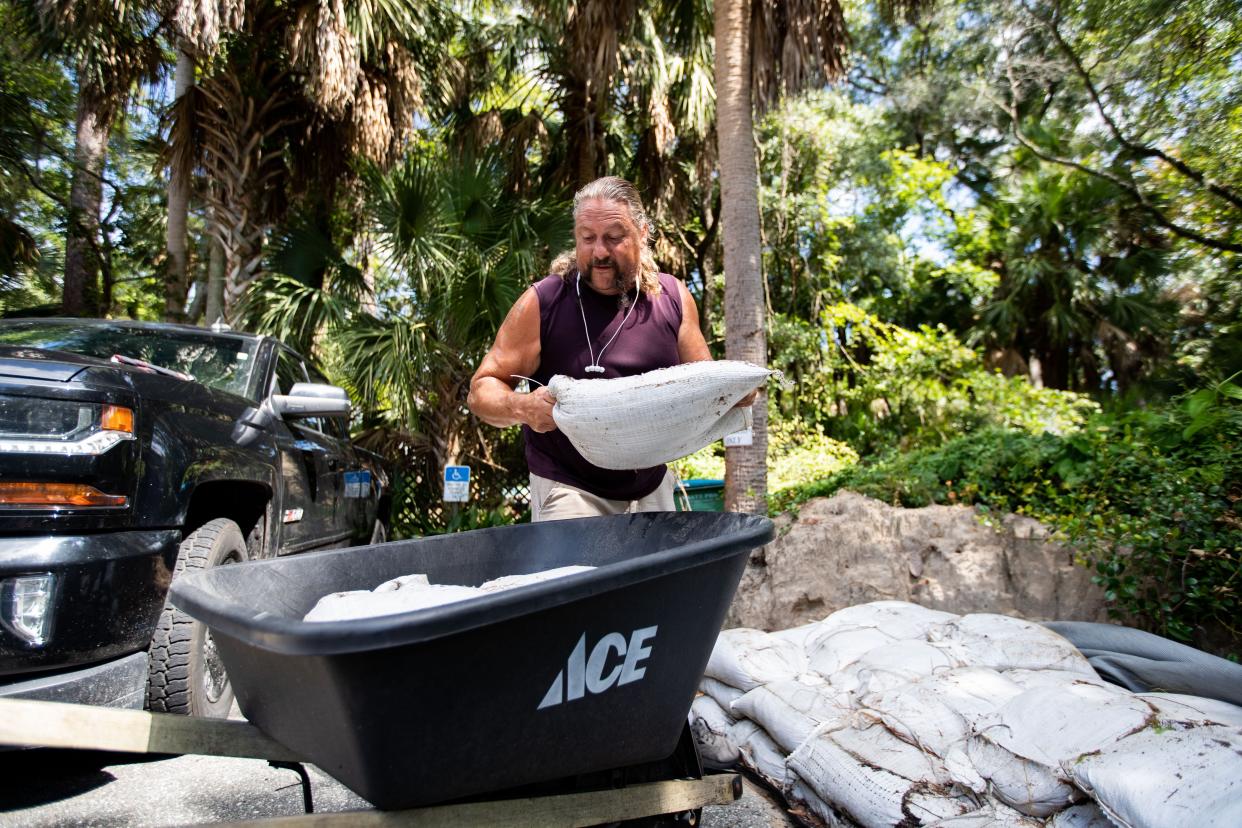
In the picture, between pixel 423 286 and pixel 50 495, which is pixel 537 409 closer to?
pixel 50 495

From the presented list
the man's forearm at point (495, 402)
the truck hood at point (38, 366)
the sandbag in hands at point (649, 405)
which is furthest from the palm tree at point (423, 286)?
the sandbag in hands at point (649, 405)

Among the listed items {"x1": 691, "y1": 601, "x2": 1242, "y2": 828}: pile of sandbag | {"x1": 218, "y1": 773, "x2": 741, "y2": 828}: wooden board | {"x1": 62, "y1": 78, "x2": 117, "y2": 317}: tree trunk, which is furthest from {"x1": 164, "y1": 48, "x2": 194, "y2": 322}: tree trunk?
{"x1": 218, "y1": 773, "x2": 741, "y2": 828}: wooden board

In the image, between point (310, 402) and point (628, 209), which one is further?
point (310, 402)

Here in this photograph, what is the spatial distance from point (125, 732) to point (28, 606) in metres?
1.03

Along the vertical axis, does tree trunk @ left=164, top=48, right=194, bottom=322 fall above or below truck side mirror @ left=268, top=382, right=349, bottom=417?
above

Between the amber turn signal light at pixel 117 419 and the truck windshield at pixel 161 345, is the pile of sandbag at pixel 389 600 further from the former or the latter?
the truck windshield at pixel 161 345

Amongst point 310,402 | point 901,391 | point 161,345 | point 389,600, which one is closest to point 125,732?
point 389,600

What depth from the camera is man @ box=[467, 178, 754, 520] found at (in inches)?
93.0

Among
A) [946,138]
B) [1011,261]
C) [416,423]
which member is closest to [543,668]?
[416,423]

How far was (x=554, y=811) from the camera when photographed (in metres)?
1.41

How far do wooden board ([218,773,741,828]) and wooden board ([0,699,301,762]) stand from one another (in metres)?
0.27

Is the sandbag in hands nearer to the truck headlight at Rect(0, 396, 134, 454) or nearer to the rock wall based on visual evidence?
the truck headlight at Rect(0, 396, 134, 454)

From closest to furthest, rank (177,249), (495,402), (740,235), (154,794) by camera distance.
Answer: (495,402) → (154,794) → (740,235) → (177,249)

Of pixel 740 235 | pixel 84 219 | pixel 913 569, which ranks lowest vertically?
pixel 913 569
